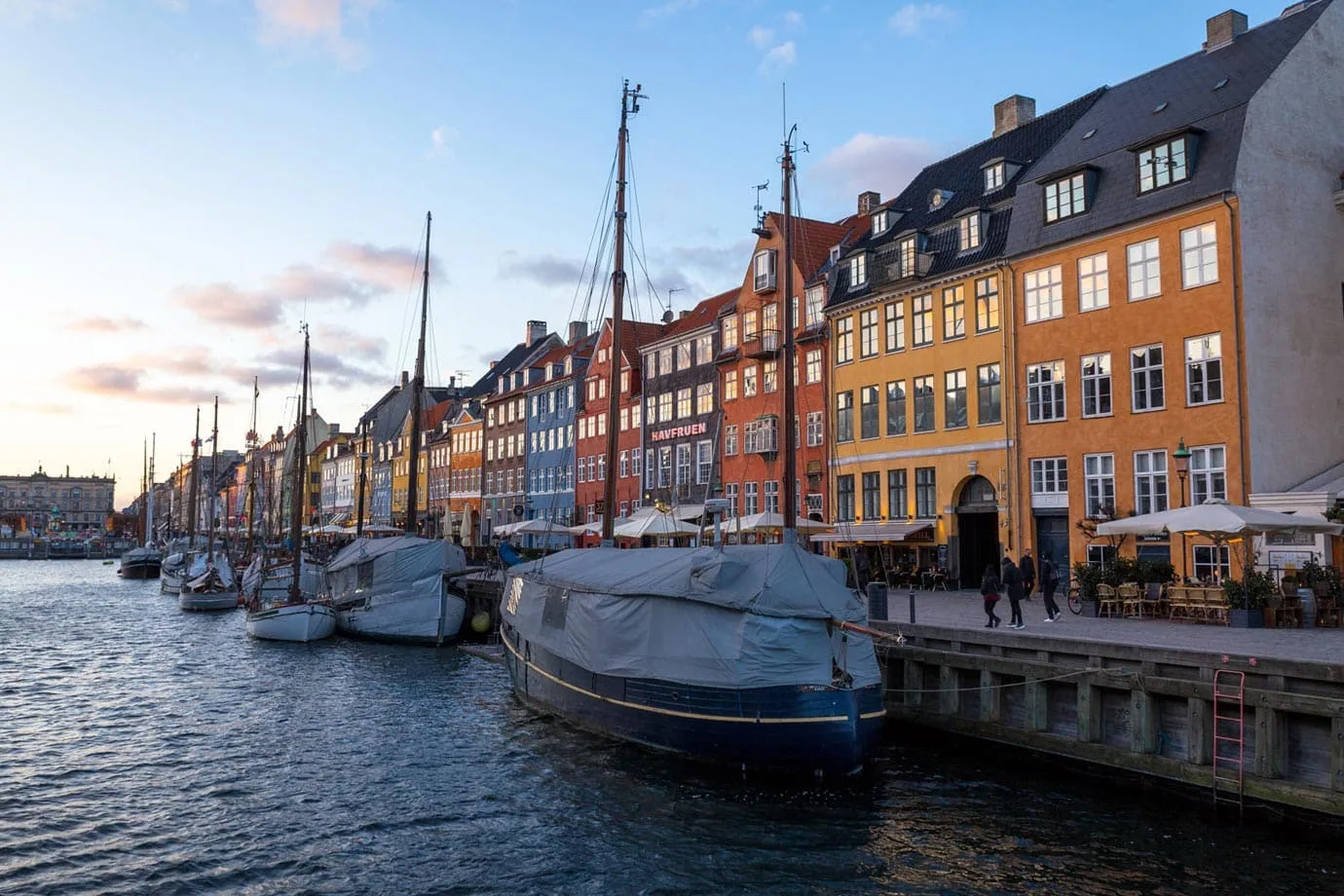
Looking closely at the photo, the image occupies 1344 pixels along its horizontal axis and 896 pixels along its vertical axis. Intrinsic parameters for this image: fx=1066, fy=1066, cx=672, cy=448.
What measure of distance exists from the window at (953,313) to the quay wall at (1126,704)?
A: 17.5 m

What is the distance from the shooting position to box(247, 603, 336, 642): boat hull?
40156 mm

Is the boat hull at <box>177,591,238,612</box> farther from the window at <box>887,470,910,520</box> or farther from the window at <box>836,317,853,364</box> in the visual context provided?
the window at <box>887,470,910,520</box>

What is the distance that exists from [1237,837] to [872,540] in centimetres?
2524

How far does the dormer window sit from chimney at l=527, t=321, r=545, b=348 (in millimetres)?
57528

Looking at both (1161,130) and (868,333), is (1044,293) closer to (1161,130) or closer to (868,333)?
(1161,130)

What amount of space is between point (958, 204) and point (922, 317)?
4832 millimetres

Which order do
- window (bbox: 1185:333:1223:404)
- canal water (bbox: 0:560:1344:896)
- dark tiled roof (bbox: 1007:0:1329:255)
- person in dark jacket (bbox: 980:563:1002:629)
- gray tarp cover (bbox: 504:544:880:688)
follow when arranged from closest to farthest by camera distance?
canal water (bbox: 0:560:1344:896) → gray tarp cover (bbox: 504:544:880:688) → person in dark jacket (bbox: 980:563:1002:629) → window (bbox: 1185:333:1223:404) → dark tiled roof (bbox: 1007:0:1329:255)

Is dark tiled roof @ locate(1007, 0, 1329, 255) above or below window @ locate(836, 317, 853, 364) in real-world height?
above

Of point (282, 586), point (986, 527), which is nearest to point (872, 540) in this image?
point (986, 527)

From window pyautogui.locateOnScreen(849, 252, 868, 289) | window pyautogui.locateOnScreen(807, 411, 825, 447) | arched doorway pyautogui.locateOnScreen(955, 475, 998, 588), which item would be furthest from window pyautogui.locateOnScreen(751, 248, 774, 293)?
arched doorway pyautogui.locateOnScreen(955, 475, 998, 588)

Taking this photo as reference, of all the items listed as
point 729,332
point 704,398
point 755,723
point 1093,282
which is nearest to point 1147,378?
point 1093,282

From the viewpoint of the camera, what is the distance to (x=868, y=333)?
42625 mm

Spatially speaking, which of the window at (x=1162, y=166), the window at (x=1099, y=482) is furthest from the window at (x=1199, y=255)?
the window at (x=1099, y=482)

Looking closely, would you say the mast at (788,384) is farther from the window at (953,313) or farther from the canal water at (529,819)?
the window at (953,313)
